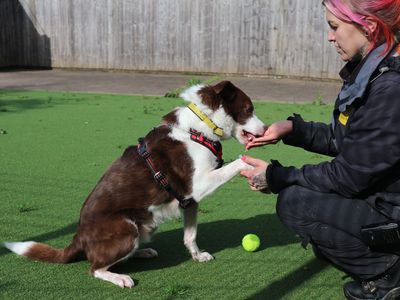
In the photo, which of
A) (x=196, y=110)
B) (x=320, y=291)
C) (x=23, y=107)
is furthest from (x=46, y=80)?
(x=320, y=291)

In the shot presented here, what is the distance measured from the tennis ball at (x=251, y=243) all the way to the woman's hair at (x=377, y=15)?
177 centimetres

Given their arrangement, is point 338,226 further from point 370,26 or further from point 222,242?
point 222,242

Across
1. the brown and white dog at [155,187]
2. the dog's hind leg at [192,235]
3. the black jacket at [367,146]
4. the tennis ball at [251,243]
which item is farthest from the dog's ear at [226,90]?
the tennis ball at [251,243]

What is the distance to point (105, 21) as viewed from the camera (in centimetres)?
1672

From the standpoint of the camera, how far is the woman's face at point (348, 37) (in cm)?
282

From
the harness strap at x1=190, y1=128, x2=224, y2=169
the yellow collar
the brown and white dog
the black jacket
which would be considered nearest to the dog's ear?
the brown and white dog

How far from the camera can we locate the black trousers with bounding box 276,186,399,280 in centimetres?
293

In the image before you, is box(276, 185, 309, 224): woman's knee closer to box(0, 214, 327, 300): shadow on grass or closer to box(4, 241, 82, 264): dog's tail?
box(0, 214, 327, 300): shadow on grass

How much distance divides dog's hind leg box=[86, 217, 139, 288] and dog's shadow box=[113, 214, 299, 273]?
0.91 feet

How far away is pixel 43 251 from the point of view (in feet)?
11.4

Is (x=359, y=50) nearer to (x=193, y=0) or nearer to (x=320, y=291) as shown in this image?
(x=320, y=291)

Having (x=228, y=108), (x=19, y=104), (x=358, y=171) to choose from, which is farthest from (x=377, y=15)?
(x=19, y=104)

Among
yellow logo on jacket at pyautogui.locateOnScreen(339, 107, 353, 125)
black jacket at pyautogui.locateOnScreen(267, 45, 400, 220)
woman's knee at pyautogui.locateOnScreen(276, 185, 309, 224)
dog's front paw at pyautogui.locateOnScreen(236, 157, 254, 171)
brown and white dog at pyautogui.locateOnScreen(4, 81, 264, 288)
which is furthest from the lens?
dog's front paw at pyautogui.locateOnScreen(236, 157, 254, 171)

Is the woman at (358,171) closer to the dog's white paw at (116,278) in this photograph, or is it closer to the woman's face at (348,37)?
the woman's face at (348,37)
